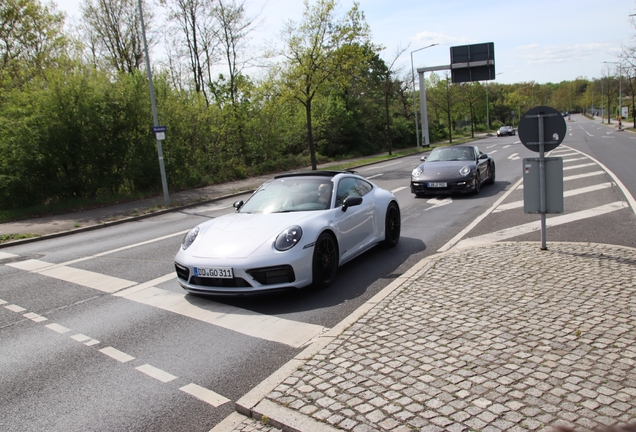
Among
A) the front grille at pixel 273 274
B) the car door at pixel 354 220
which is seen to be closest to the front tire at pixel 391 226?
the car door at pixel 354 220

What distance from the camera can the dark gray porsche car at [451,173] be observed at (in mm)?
14320

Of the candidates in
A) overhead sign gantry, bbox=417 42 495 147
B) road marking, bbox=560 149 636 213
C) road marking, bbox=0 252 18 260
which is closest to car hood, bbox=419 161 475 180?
road marking, bbox=560 149 636 213

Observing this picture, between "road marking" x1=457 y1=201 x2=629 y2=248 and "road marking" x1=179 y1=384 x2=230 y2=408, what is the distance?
556 cm

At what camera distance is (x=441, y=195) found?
15234 millimetres

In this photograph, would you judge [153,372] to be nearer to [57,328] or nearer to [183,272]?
[57,328]

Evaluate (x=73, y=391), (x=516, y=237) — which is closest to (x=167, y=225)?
(x=516, y=237)

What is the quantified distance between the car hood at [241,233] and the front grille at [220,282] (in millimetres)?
275

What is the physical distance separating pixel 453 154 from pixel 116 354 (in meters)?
13.1

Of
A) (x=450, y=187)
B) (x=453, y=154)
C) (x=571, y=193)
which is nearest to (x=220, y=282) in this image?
(x=450, y=187)

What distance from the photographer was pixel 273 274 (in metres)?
5.96

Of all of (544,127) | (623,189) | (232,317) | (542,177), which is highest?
(544,127)

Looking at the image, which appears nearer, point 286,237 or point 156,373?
point 156,373

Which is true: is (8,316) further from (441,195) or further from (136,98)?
(136,98)

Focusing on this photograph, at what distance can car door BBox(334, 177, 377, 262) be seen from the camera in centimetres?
720
